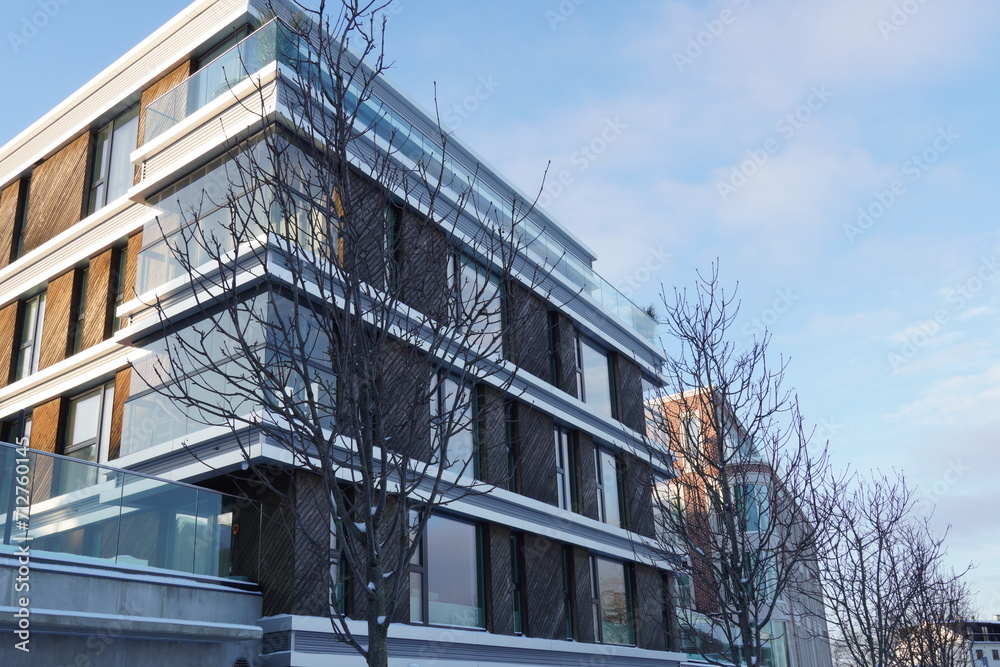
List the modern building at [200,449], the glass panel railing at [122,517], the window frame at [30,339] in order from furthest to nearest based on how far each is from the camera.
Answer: the window frame at [30,339], the modern building at [200,449], the glass panel railing at [122,517]

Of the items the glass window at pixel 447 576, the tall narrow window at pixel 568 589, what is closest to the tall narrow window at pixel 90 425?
the glass window at pixel 447 576

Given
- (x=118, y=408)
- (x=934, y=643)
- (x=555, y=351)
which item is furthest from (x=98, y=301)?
(x=934, y=643)

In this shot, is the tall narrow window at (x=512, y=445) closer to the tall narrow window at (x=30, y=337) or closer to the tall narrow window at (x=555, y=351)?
the tall narrow window at (x=555, y=351)

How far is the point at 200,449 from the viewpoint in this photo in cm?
1498

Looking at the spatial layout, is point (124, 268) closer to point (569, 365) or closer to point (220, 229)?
point (220, 229)

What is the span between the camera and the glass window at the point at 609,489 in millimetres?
24672

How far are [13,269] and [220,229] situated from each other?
8769mm

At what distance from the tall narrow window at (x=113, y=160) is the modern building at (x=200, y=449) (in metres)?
0.07

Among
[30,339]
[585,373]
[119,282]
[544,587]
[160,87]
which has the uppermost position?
[160,87]

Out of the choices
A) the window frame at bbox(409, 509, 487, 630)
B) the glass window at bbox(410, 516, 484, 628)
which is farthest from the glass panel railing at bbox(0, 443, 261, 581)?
the glass window at bbox(410, 516, 484, 628)

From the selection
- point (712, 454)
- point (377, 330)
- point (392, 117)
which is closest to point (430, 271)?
point (377, 330)

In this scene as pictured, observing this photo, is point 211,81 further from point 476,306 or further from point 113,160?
point 476,306

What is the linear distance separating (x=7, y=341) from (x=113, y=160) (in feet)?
16.3

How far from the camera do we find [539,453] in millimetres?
22000
